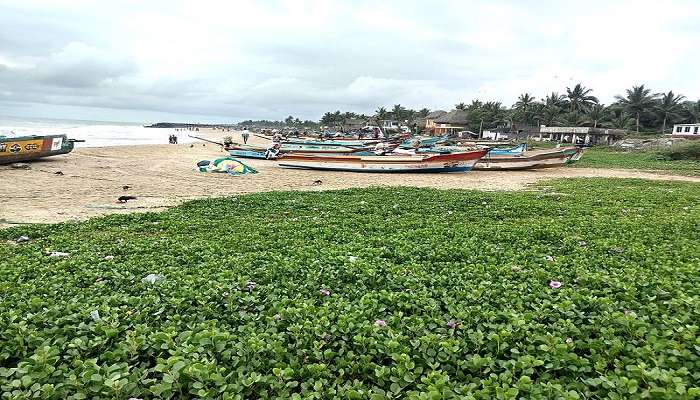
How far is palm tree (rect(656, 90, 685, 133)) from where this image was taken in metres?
63.3

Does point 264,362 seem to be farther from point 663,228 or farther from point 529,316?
point 663,228

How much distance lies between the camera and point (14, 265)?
5125mm

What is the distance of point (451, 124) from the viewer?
79.9 metres

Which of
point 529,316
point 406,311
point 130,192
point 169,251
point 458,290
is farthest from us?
point 130,192

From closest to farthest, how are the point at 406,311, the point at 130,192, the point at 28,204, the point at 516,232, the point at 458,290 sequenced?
the point at 406,311 → the point at 458,290 → the point at 516,232 → the point at 28,204 → the point at 130,192

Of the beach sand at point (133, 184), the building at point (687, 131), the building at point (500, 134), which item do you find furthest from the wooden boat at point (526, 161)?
the building at point (500, 134)

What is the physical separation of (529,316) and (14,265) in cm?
555

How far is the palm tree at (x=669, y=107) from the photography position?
63281 millimetres

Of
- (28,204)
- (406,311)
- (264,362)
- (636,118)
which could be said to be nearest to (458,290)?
(406,311)

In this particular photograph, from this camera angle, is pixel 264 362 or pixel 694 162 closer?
pixel 264 362

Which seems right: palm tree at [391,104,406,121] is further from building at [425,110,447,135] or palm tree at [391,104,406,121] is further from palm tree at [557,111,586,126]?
palm tree at [557,111,586,126]

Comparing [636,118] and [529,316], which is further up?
[636,118]

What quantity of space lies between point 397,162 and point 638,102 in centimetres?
5858

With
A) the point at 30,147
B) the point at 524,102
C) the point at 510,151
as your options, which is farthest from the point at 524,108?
the point at 30,147
